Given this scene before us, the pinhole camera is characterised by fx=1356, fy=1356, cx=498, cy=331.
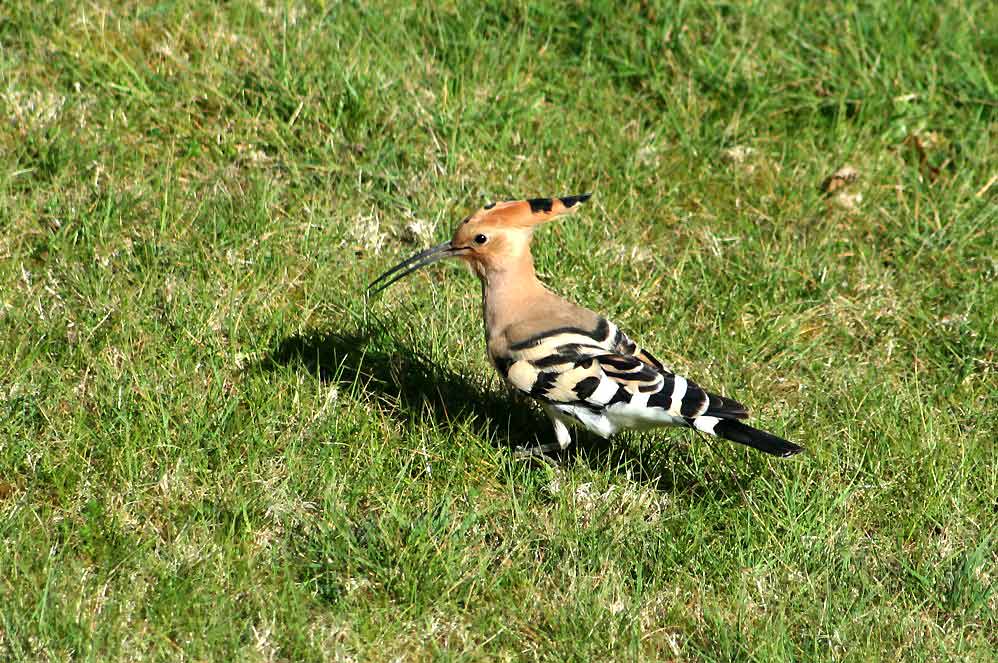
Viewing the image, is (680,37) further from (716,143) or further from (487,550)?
(487,550)

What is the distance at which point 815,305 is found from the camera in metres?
5.11

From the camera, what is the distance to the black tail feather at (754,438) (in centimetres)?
Answer: 383

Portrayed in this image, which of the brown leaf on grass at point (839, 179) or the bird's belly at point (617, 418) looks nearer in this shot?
the bird's belly at point (617, 418)

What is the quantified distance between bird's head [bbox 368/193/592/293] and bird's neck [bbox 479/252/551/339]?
0.03 feet

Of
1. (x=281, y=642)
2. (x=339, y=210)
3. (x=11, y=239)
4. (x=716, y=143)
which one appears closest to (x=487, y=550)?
(x=281, y=642)

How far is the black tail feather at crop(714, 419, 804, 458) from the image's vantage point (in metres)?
3.83

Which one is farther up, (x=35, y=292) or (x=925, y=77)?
(x=925, y=77)

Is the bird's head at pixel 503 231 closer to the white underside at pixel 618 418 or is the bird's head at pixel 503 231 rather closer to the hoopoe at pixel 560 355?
the hoopoe at pixel 560 355

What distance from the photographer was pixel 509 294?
14.1 feet

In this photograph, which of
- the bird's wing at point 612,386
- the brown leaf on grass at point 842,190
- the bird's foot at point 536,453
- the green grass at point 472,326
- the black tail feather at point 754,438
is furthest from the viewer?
the brown leaf on grass at point 842,190

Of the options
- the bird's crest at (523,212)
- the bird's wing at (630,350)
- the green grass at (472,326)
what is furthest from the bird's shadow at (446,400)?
the bird's crest at (523,212)

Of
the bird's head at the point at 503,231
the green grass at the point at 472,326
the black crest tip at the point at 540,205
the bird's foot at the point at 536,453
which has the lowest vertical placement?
the bird's foot at the point at 536,453

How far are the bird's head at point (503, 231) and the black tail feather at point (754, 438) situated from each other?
0.86 meters

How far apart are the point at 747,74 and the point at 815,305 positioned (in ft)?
4.30
